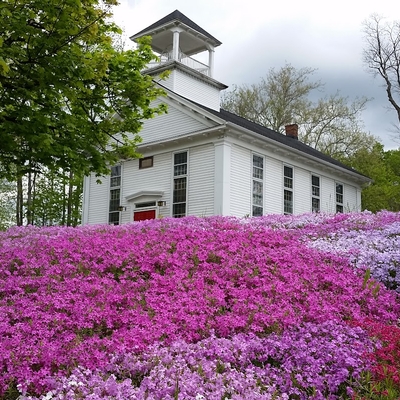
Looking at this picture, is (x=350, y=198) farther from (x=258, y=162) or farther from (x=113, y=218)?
(x=113, y=218)

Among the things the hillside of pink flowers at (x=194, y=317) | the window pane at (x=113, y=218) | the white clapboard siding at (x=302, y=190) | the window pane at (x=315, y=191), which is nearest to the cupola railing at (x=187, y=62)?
the white clapboard siding at (x=302, y=190)

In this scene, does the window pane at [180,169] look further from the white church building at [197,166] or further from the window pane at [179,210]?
the window pane at [179,210]

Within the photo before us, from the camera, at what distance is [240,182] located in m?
20.3


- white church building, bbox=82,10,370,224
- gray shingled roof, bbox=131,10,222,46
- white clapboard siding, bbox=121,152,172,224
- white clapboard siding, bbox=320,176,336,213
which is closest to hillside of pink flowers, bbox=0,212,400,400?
white church building, bbox=82,10,370,224

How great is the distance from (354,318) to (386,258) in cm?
226

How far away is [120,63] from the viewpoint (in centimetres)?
1128

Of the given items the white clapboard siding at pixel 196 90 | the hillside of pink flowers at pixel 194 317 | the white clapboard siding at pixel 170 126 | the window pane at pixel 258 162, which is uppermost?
the white clapboard siding at pixel 196 90

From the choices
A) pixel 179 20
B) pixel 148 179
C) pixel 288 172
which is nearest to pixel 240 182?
pixel 288 172

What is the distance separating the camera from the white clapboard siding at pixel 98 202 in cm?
2386

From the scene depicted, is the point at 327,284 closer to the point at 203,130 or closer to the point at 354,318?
the point at 354,318

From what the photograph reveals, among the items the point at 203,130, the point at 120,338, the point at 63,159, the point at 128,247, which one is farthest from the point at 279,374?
the point at 203,130

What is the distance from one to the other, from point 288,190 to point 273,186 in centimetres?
132

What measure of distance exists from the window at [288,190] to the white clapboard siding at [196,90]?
5478 mm

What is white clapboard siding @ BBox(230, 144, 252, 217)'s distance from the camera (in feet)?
65.4
